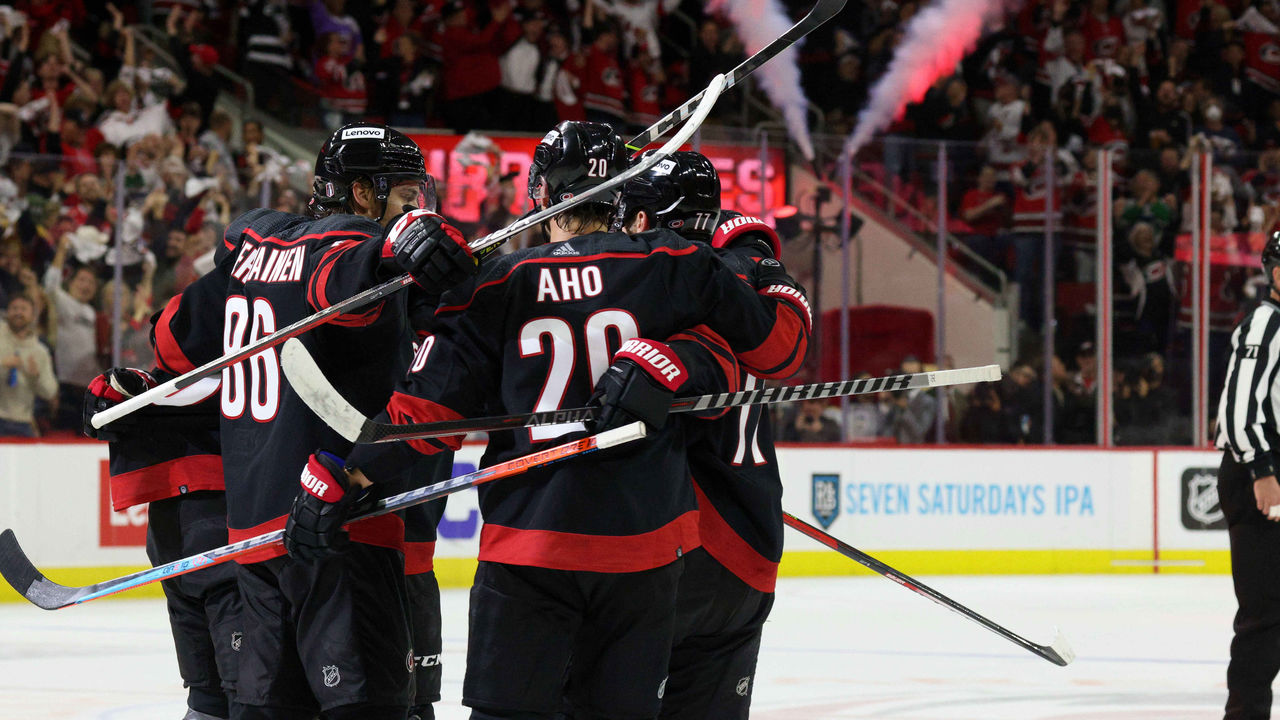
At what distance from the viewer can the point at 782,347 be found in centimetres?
270

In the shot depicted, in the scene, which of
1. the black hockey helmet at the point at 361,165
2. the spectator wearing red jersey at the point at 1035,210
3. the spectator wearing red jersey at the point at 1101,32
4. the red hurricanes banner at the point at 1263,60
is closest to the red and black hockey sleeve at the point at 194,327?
the black hockey helmet at the point at 361,165

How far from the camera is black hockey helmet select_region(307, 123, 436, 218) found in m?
2.96

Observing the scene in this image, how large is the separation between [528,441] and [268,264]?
0.67 meters

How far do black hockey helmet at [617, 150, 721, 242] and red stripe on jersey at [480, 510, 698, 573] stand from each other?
31.3 inches

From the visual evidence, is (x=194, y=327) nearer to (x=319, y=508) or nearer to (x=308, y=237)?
(x=308, y=237)

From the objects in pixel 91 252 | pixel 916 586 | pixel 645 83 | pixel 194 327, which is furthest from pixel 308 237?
pixel 645 83

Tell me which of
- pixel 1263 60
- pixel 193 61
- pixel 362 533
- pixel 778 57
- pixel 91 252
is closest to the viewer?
pixel 362 533

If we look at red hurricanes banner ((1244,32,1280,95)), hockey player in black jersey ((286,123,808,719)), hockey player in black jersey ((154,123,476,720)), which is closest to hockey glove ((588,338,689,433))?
hockey player in black jersey ((286,123,808,719))

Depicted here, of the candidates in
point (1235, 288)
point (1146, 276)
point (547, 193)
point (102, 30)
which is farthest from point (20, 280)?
point (1235, 288)

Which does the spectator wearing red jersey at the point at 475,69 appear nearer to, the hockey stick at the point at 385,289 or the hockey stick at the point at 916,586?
the hockey stick at the point at 916,586

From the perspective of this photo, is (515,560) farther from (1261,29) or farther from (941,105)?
(1261,29)

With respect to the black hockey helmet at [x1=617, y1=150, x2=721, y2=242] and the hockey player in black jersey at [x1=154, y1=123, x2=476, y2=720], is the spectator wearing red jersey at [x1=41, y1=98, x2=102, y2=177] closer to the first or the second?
the hockey player in black jersey at [x1=154, y1=123, x2=476, y2=720]

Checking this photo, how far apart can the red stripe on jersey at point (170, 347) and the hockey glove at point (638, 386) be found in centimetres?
125

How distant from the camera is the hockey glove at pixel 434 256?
2.44 meters
